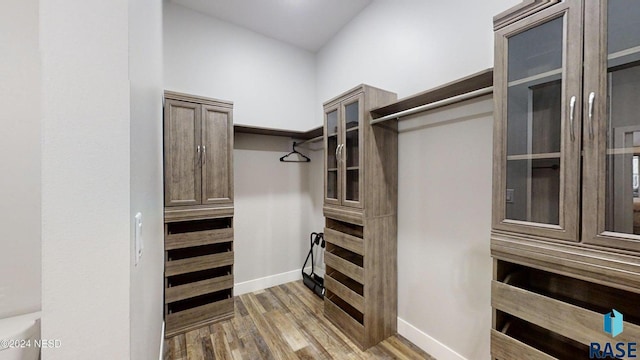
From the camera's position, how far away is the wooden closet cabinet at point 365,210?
6.75 feet

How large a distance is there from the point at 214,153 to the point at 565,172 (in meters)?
2.49

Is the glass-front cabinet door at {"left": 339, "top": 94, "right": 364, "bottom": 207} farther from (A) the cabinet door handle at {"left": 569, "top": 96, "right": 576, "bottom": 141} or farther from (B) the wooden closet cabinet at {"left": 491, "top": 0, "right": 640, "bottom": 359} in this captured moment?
(A) the cabinet door handle at {"left": 569, "top": 96, "right": 576, "bottom": 141}

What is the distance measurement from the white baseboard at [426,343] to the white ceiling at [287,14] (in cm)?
309

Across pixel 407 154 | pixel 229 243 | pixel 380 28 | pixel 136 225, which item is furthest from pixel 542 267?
pixel 229 243

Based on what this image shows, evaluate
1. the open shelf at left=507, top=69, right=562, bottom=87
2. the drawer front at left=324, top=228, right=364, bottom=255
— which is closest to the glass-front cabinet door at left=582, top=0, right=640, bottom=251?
the open shelf at left=507, top=69, right=562, bottom=87

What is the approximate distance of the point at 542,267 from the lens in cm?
107

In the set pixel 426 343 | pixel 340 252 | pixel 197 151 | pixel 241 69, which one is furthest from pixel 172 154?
pixel 426 343

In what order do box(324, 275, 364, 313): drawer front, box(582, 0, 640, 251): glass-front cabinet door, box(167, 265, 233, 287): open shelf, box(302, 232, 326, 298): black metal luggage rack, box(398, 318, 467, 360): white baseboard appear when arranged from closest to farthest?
box(582, 0, 640, 251): glass-front cabinet door < box(398, 318, 467, 360): white baseboard < box(324, 275, 364, 313): drawer front < box(167, 265, 233, 287): open shelf < box(302, 232, 326, 298): black metal luggage rack

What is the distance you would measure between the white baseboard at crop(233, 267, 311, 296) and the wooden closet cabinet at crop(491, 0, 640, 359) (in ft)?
8.23

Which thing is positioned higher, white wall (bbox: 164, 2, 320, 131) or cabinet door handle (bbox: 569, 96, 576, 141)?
white wall (bbox: 164, 2, 320, 131)

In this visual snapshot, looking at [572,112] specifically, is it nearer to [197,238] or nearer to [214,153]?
[214,153]

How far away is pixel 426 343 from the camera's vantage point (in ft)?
6.52

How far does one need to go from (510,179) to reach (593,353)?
2.41 ft

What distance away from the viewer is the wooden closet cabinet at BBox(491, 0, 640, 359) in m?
0.92
